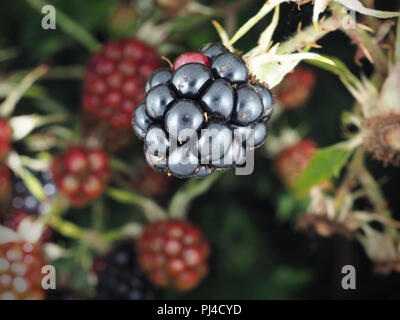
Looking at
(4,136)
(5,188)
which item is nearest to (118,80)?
(4,136)

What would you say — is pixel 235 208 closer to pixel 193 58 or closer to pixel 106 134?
pixel 106 134

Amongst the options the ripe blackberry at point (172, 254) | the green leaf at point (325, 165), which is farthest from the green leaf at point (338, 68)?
the ripe blackberry at point (172, 254)

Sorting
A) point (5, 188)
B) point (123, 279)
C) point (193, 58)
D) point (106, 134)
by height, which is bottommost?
point (123, 279)

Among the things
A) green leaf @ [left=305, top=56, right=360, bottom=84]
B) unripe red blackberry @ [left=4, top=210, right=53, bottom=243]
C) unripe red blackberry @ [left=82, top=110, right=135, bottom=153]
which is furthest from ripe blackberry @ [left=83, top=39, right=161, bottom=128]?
green leaf @ [left=305, top=56, right=360, bottom=84]

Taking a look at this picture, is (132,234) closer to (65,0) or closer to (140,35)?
(140,35)

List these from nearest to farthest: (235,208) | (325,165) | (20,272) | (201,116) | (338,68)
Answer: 1. (201,116)
2. (338,68)
3. (325,165)
4. (20,272)
5. (235,208)

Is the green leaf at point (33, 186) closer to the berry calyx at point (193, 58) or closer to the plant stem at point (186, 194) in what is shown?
the plant stem at point (186, 194)

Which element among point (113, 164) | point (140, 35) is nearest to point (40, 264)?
point (113, 164)
